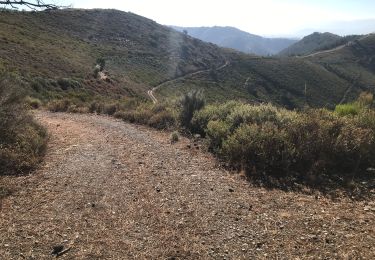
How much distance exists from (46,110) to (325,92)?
7706 centimetres

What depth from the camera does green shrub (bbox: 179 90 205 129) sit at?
13508mm

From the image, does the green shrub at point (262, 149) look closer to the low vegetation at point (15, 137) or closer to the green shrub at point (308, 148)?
the green shrub at point (308, 148)

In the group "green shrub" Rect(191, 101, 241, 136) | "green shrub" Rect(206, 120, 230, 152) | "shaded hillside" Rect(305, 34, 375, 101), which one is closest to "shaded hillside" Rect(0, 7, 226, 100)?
"green shrub" Rect(191, 101, 241, 136)

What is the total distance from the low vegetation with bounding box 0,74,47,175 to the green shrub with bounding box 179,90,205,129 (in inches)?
195

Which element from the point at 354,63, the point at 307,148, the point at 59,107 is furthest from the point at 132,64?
the point at 354,63

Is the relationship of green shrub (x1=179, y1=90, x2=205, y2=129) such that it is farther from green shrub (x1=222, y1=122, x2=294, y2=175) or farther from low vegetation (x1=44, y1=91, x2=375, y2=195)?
green shrub (x1=222, y1=122, x2=294, y2=175)

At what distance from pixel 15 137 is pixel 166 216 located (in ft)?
15.5

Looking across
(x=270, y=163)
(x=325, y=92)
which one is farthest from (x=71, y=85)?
(x=325, y=92)

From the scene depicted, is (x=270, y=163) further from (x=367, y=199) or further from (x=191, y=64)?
(x=191, y=64)

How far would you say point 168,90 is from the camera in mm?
61469

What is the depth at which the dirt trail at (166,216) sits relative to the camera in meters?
5.02

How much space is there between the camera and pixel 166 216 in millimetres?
6109

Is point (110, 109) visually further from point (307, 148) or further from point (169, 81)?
point (169, 81)

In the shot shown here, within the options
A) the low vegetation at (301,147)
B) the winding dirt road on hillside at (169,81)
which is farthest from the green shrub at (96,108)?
the winding dirt road on hillside at (169,81)
